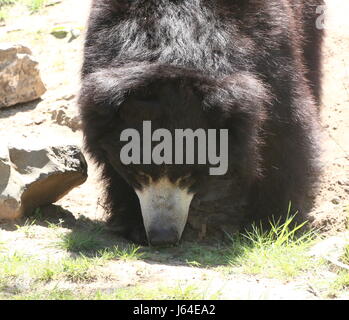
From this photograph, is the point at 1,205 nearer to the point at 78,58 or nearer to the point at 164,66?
the point at 164,66

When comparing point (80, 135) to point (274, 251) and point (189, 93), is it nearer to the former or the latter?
point (189, 93)

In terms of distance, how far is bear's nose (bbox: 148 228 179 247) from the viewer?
4215 mm

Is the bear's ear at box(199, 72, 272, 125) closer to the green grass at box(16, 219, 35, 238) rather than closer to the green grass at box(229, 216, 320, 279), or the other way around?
the green grass at box(229, 216, 320, 279)

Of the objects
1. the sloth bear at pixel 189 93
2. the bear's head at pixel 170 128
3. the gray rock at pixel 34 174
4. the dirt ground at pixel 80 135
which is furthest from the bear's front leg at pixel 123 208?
the bear's head at pixel 170 128

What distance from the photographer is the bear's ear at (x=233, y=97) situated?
397cm

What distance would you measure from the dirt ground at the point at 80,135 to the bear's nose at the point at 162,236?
9.4 inches

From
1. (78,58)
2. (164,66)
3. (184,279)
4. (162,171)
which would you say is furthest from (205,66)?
(78,58)

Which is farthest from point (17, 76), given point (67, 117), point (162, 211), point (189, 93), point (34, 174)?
point (189, 93)

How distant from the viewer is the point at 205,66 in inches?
161

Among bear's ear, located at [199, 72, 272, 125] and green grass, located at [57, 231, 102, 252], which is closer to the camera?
bear's ear, located at [199, 72, 272, 125]

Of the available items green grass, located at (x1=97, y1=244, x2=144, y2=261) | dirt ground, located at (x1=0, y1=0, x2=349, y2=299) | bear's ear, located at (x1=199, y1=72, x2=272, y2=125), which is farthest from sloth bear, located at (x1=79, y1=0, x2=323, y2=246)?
dirt ground, located at (x1=0, y1=0, x2=349, y2=299)

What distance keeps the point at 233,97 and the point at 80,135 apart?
252 cm

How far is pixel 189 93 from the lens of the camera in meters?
3.99

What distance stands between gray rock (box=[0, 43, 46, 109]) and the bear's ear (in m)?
Answer: 2.96
